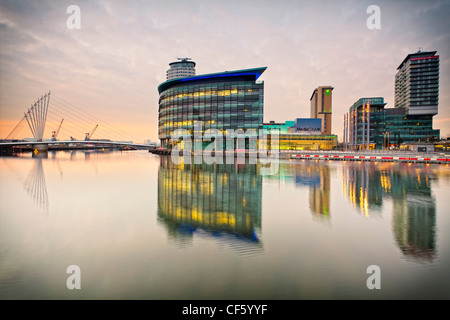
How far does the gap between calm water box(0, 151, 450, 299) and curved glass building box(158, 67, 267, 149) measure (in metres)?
90.6

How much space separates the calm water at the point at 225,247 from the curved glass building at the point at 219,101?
90576mm

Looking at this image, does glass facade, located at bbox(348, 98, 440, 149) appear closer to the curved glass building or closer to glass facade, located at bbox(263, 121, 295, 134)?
glass facade, located at bbox(263, 121, 295, 134)

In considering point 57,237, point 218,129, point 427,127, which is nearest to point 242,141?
point 218,129

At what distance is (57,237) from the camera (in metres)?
10.9

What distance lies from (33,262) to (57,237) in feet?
8.63

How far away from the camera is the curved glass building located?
106m

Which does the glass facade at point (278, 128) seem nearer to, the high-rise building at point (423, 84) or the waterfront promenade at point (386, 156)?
the high-rise building at point (423, 84)

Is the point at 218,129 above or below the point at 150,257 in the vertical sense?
above

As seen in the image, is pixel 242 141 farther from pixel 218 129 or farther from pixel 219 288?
Answer: pixel 219 288
